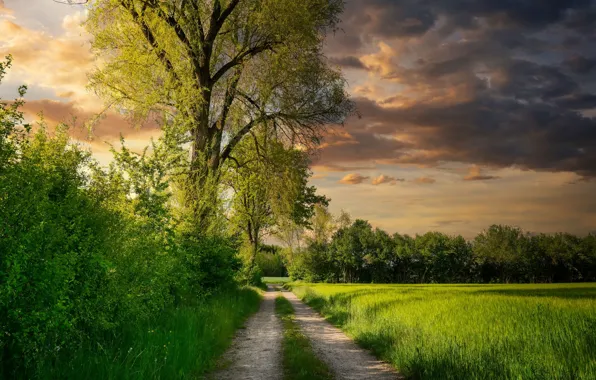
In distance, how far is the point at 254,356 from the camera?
10.6 meters

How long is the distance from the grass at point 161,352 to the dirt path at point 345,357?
281 centimetres

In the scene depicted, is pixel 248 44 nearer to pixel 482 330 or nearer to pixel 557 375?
pixel 482 330

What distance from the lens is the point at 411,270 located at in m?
113

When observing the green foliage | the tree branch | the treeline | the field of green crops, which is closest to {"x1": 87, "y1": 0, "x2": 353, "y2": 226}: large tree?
the tree branch

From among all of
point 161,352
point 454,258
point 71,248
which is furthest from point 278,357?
point 454,258

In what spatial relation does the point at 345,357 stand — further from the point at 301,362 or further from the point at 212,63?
the point at 212,63

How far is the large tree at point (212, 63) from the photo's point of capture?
730 inches

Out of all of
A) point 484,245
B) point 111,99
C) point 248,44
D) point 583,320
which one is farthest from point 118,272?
point 484,245

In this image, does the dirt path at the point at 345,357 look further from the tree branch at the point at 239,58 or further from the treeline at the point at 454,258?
the treeline at the point at 454,258

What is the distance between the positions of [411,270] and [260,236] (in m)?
76.5

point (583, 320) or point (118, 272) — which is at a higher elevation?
point (118, 272)

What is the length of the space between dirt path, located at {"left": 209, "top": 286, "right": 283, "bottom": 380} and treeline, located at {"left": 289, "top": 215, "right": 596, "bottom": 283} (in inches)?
3373

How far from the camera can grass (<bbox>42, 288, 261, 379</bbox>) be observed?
19.4 feet

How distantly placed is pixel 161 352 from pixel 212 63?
17.0 metres
